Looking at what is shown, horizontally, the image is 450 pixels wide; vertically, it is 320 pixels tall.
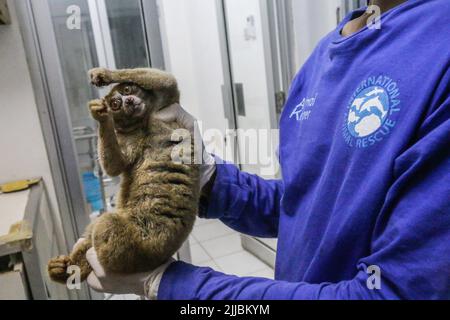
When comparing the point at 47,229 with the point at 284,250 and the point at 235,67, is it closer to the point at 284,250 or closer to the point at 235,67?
the point at 284,250

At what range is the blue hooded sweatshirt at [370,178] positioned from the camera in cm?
47

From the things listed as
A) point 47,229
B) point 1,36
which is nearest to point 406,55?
point 47,229

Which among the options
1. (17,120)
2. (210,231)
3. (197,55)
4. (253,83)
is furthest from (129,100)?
(197,55)

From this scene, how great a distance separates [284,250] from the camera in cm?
78

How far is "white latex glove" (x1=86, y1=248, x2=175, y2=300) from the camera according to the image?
2.12ft

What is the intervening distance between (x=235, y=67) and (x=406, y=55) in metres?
1.98

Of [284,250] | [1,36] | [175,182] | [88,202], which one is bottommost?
[88,202]

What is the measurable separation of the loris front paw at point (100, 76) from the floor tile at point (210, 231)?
7.64 feet

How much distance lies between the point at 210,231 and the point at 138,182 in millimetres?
2391

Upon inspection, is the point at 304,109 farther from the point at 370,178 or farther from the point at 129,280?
the point at 129,280

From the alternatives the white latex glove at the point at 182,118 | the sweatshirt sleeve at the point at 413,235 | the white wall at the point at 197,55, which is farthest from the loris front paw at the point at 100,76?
the white wall at the point at 197,55

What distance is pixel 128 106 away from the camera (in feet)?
2.15

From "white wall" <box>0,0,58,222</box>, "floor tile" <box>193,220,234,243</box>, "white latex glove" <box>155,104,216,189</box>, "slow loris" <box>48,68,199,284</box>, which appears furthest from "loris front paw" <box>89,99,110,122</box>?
"floor tile" <box>193,220,234,243</box>

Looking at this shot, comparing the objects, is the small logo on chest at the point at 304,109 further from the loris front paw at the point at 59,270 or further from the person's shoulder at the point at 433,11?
the loris front paw at the point at 59,270
